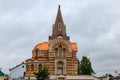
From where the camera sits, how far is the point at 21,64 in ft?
302

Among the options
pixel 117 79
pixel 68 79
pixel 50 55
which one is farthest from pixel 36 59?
pixel 117 79

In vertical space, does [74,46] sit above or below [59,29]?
below

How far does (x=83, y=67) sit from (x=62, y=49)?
1054cm

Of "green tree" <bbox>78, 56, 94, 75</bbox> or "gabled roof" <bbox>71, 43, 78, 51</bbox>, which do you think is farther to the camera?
"green tree" <bbox>78, 56, 94, 75</bbox>

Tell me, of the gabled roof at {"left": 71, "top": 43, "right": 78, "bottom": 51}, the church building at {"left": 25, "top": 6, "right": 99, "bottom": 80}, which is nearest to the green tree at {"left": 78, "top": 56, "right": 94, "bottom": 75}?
the gabled roof at {"left": 71, "top": 43, "right": 78, "bottom": 51}

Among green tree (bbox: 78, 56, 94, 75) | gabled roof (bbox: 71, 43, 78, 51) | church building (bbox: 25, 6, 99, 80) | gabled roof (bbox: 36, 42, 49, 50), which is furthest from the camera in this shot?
Answer: green tree (bbox: 78, 56, 94, 75)

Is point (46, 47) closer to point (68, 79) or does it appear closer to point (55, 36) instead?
point (55, 36)

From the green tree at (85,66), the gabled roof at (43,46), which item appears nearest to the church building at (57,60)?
the gabled roof at (43,46)

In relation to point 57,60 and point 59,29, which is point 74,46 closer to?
point 59,29

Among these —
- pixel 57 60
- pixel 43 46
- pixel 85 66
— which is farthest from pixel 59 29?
pixel 85 66

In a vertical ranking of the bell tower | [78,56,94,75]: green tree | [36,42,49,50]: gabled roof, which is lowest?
[78,56,94,75]: green tree

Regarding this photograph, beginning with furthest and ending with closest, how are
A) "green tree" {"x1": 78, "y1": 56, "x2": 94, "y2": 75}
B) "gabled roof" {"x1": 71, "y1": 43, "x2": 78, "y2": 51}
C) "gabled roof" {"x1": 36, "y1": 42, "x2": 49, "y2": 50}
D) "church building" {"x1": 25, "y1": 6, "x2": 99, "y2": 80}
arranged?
"green tree" {"x1": 78, "y1": 56, "x2": 94, "y2": 75} → "gabled roof" {"x1": 71, "y1": 43, "x2": 78, "y2": 51} → "gabled roof" {"x1": 36, "y1": 42, "x2": 49, "y2": 50} → "church building" {"x1": 25, "y1": 6, "x2": 99, "y2": 80}

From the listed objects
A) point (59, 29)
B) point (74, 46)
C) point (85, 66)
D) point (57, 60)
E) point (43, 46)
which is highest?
point (59, 29)

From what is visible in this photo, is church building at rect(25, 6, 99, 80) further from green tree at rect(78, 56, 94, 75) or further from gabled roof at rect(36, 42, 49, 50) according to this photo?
green tree at rect(78, 56, 94, 75)
